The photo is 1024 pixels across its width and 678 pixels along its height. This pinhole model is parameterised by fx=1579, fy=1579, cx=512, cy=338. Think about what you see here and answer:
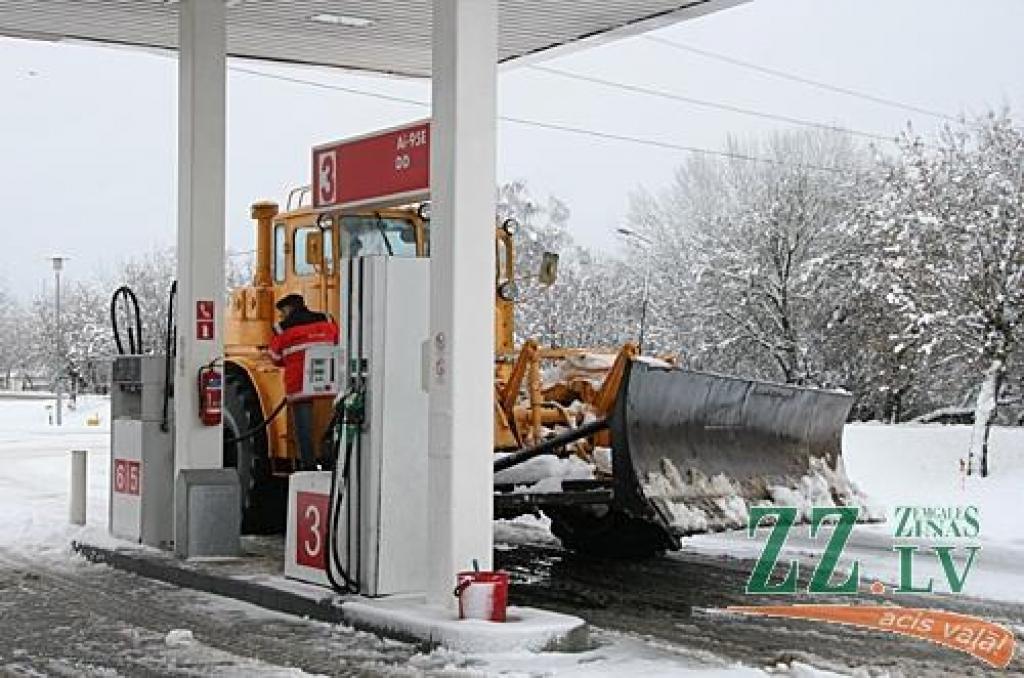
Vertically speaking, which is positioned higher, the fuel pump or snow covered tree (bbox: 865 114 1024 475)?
snow covered tree (bbox: 865 114 1024 475)

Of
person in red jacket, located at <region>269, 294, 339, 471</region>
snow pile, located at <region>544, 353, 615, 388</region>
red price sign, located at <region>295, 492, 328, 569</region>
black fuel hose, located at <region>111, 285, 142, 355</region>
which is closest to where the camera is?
red price sign, located at <region>295, 492, 328, 569</region>

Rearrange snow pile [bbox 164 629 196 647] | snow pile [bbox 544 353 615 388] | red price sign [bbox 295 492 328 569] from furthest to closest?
snow pile [bbox 544 353 615 388], red price sign [bbox 295 492 328 569], snow pile [bbox 164 629 196 647]

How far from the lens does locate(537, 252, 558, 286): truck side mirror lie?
12.2m

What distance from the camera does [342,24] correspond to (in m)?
13.9

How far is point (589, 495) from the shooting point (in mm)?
10906

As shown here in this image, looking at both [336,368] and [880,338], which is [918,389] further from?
[336,368]

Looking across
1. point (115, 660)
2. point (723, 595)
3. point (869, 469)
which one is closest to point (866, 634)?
point (723, 595)

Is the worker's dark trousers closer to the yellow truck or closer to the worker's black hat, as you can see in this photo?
the yellow truck

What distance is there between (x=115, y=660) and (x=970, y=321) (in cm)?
1841

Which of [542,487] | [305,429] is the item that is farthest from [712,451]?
[305,429]

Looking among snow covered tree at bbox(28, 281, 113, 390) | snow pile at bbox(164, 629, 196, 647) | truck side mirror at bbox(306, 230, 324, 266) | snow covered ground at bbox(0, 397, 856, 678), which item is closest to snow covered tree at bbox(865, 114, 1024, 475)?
snow covered ground at bbox(0, 397, 856, 678)

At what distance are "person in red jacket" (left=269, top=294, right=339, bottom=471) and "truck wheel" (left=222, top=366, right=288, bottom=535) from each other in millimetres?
575

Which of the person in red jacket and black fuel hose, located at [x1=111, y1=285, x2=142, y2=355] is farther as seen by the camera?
black fuel hose, located at [x1=111, y1=285, x2=142, y2=355]

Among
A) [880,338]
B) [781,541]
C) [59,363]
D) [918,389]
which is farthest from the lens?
[59,363]
